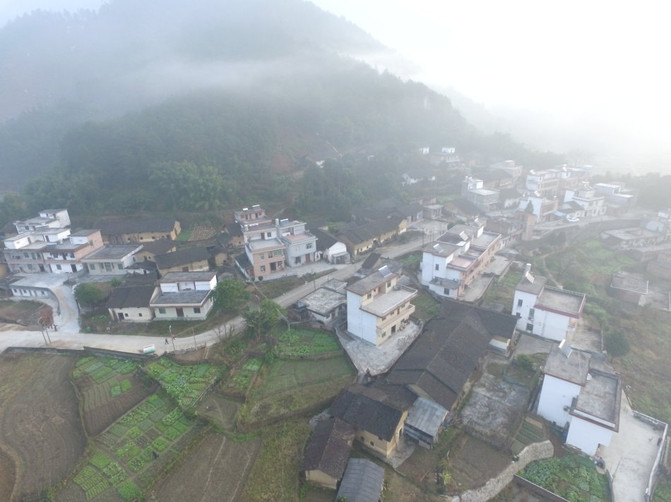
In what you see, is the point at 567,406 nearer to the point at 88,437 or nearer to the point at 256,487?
the point at 256,487

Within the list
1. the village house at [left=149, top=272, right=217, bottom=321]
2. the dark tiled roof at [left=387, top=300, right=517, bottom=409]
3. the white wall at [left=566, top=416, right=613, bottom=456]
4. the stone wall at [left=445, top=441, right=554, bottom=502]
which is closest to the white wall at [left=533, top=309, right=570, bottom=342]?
the dark tiled roof at [left=387, top=300, right=517, bottom=409]

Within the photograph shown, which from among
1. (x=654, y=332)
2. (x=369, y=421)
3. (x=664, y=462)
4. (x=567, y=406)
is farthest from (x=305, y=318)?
(x=654, y=332)

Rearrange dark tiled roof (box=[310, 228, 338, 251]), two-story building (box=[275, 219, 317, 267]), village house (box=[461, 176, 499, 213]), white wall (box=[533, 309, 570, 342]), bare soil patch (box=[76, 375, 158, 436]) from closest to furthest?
bare soil patch (box=[76, 375, 158, 436]) < white wall (box=[533, 309, 570, 342]) < two-story building (box=[275, 219, 317, 267]) < dark tiled roof (box=[310, 228, 338, 251]) < village house (box=[461, 176, 499, 213])

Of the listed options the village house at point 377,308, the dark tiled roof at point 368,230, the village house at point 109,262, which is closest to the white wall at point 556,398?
the village house at point 377,308

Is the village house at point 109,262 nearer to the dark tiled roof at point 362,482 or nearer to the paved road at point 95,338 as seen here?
the paved road at point 95,338

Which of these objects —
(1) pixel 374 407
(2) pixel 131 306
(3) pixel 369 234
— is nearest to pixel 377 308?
(1) pixel 374 407

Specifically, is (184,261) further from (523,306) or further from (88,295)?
(523,306)

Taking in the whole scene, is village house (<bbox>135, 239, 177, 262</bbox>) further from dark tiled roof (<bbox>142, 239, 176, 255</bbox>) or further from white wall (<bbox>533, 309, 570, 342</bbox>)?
white wall (<bbox>533, 309, 570, 342</bbox>)
